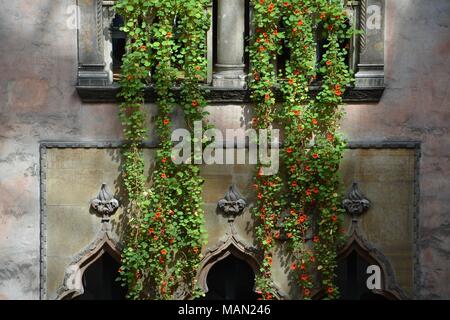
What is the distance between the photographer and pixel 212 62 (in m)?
9.27

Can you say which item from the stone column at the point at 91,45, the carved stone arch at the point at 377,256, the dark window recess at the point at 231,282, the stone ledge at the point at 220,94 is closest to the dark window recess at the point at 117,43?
the stone column at the point at 91,45

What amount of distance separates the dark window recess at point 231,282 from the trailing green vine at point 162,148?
20.7 inches

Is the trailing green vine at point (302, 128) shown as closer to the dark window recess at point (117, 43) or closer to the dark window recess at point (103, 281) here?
the dark window recess at point (117, 43)

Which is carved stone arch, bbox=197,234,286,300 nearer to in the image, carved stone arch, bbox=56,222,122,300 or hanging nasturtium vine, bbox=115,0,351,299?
hanging nasturtium vine, bbox=115,0,351,299

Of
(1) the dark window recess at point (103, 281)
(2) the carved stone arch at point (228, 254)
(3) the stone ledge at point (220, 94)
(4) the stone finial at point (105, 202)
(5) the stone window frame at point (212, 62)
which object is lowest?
(1) the dark window recess at point (103, 281)

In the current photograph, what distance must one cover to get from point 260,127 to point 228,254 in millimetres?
1782

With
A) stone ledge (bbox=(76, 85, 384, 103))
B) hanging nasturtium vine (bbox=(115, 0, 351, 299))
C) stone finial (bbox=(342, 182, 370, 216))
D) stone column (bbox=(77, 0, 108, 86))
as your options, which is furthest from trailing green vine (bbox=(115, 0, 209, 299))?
stone finial (bbox=(342, 182, 370, 216))

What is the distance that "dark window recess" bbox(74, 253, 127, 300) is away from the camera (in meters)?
9.59

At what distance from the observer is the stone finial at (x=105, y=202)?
9.20 meters

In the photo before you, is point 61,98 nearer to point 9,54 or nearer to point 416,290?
point 9,54

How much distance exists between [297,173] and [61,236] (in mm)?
3305
